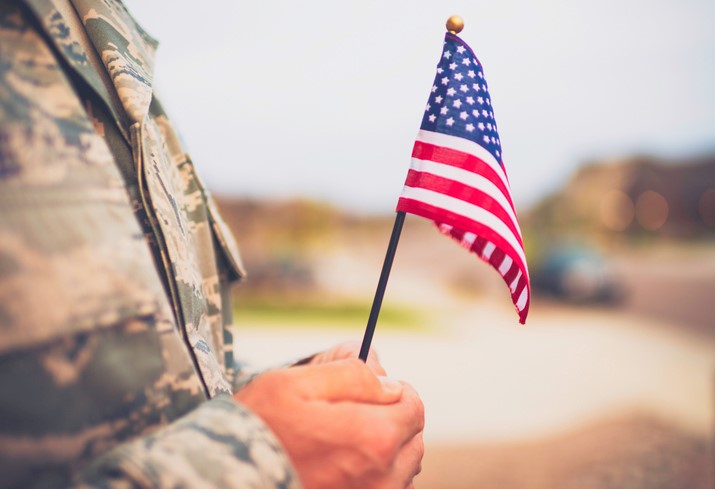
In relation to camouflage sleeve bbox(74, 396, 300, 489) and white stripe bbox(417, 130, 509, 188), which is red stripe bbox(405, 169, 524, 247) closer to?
white stripe bbox(417, 130, 509, 188)

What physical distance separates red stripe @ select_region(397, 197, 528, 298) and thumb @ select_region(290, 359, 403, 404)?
487 mm

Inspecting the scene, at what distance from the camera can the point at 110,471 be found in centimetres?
64

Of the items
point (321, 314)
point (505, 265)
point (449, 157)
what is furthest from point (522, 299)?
point (321, 314)

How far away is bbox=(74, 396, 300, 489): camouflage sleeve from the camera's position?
64cm

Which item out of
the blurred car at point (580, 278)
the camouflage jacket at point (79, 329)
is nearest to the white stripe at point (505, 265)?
the camouflage jacket at point (79, 329)

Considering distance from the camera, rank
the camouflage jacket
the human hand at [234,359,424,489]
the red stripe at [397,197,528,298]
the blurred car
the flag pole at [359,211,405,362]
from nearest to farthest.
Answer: the camouflage jacket
the human hand at [234,359,424,489]
the flag pole at [359,211,405,362]
the red stripe at [397,197,528,298]
the blurred car

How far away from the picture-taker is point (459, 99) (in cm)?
125

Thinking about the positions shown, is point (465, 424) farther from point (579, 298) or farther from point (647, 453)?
point (579, 298)

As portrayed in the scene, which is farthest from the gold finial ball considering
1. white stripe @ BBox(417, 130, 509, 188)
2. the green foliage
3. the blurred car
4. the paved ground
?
the blurred car

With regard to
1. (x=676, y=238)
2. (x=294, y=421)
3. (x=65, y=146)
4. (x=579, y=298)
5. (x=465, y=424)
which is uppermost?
(x=65, y=146)

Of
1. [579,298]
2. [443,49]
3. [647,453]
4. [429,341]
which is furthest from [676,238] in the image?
[443,49]

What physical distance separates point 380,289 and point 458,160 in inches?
14.1

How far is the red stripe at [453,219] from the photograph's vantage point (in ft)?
4.03

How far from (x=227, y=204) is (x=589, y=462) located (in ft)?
91.5
